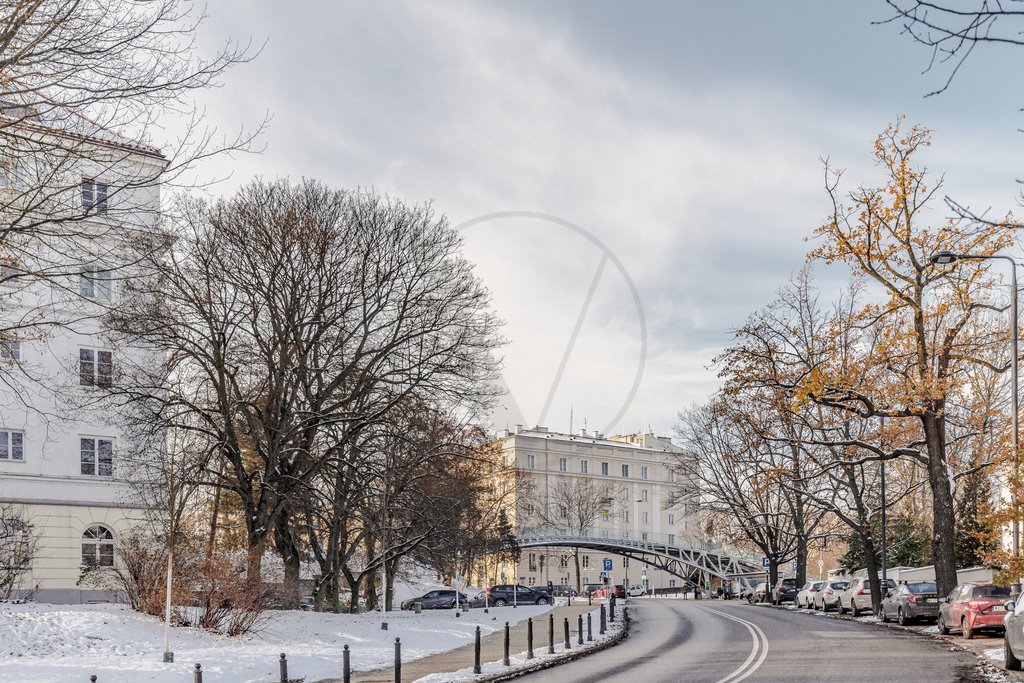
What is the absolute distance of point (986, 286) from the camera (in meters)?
29.8

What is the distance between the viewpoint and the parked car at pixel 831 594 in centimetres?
4738

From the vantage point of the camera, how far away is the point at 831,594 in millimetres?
47875

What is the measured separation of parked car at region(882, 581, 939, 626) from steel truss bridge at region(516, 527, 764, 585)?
7215 cm

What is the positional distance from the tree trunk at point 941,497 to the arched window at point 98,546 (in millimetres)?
30568

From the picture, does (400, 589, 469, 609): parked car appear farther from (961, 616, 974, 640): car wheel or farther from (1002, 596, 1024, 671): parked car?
(1002, 596, 1024, 671): parked car

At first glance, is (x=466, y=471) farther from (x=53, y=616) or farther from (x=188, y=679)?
(x=188, y=679)

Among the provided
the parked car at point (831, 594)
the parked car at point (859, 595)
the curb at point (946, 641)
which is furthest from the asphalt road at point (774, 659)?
the parked car at point (831, 594)

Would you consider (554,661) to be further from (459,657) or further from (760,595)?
(760,595)

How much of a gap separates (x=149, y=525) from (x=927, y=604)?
93.2ft

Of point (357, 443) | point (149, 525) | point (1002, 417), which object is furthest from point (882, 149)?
point (149, 525)

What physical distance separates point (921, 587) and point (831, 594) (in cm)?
1499

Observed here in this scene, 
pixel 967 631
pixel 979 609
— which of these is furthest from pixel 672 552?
pixel 979 609

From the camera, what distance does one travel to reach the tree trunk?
3028 centimetres

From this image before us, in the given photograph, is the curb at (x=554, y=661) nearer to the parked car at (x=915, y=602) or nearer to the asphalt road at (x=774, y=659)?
the asphalt road at (x=774, y=659)
